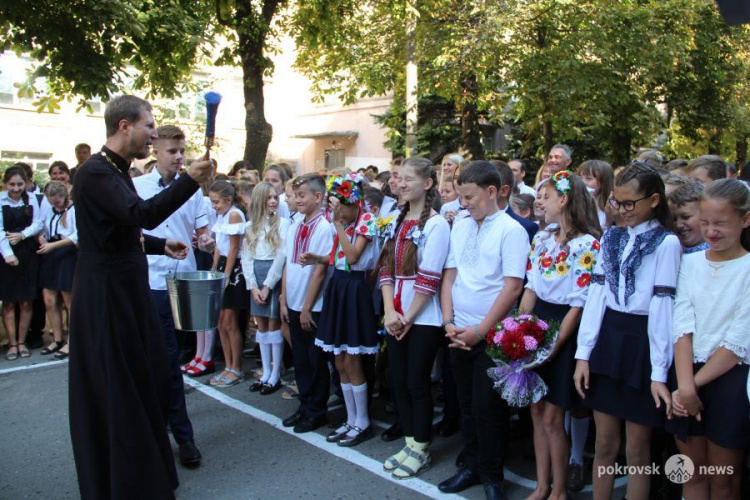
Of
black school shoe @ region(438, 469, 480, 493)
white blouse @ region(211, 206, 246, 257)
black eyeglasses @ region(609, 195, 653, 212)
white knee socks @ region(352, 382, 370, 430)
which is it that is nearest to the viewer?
black eyeglasses @ region(609, 195, 653, 212)

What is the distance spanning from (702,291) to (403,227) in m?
2.14

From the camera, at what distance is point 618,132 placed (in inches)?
723

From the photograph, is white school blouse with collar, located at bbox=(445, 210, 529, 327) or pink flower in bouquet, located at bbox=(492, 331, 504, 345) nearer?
pink flower in bouquet, located at bbox=(492, 331, 504, 345)

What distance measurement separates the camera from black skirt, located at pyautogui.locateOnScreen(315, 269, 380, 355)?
197 inches

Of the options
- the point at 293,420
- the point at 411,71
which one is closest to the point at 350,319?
the point at 293,420

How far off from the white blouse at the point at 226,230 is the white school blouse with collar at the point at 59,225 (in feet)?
7.66

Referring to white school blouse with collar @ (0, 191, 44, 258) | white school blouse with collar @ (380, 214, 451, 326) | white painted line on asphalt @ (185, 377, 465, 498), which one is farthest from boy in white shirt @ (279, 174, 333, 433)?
white school blouse with collar @ (0, 191, 44, 258)

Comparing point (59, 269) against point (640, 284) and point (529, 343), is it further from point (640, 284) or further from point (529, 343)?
point (640, 284)

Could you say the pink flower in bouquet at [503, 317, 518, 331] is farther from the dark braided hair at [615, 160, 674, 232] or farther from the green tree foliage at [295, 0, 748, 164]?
the green tree foliage at [295, 0, 748, 164]

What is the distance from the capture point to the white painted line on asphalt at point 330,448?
433 centimetres

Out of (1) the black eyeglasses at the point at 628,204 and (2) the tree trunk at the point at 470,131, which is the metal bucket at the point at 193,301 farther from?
(2) the tree trunk at the point at 470,131

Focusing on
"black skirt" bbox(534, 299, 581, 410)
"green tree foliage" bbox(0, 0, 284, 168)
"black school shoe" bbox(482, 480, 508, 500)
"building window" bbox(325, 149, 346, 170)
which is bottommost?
"black school shoe" bbox(482, 480, 508, 500)

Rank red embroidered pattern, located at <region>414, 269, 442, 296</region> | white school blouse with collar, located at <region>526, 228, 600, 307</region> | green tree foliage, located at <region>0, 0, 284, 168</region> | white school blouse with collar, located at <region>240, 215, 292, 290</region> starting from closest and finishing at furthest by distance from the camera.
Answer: white school blouse with collar, located at <region>526, 228, 600, 307</region>
red embroidered pattern, located at <region>414, 269, 442, 296</region>
white school blouse with collar, located at <region>240, 215, 292, 290</region>
green tree foliage, located at <region>0, 0, 284, 168</region>

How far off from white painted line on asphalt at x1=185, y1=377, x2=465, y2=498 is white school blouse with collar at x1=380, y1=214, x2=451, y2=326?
3.72 feet
